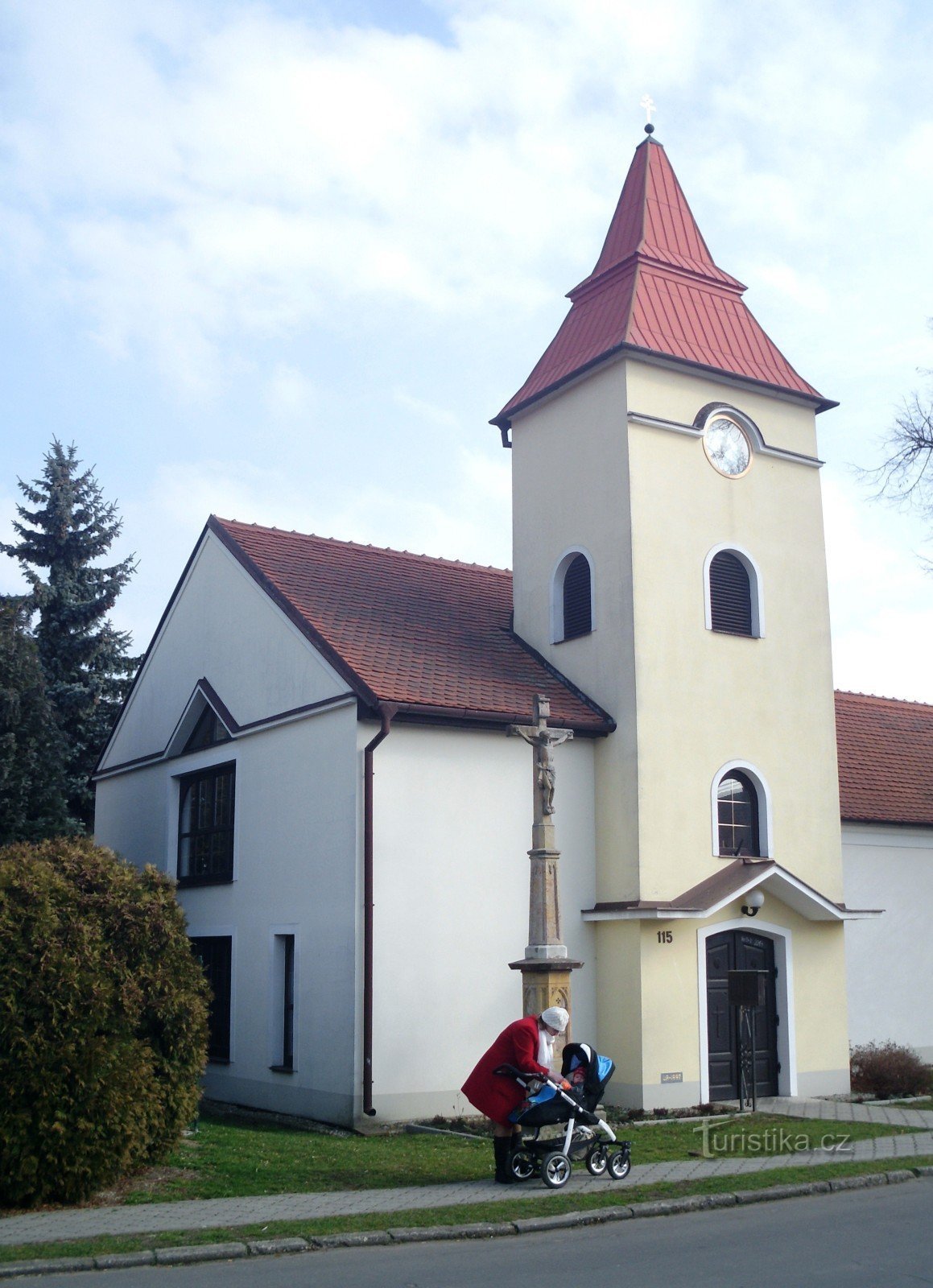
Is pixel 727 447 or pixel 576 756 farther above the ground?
pixel 727 447

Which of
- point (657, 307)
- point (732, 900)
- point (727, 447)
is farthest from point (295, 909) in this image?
point (657, 307)

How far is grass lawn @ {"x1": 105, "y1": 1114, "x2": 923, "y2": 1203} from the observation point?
11359 millimetres

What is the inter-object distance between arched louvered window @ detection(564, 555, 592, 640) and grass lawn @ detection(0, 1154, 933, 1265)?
29.0 feet

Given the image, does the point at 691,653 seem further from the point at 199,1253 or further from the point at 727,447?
the point at 199,1253

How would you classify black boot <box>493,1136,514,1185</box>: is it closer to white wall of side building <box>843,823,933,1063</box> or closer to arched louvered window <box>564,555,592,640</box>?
arched louvered window <box>564,555,592,640</box>

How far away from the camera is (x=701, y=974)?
55.9 ft

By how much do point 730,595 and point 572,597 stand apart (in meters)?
2.28

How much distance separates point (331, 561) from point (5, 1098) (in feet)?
37.2

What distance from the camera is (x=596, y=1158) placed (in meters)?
11.3

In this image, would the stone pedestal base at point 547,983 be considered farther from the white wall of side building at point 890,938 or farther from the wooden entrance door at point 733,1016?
the white wall of side building at point 890,938

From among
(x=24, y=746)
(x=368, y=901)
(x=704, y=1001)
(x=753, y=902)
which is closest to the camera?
(x=368, y=901)

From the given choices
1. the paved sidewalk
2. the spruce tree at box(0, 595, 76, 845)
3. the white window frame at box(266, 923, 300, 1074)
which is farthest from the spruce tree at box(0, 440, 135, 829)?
the paved sidewalk

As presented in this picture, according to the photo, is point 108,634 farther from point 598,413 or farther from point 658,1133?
point 658,1133

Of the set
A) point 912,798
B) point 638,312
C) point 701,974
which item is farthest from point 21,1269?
point 912,798
